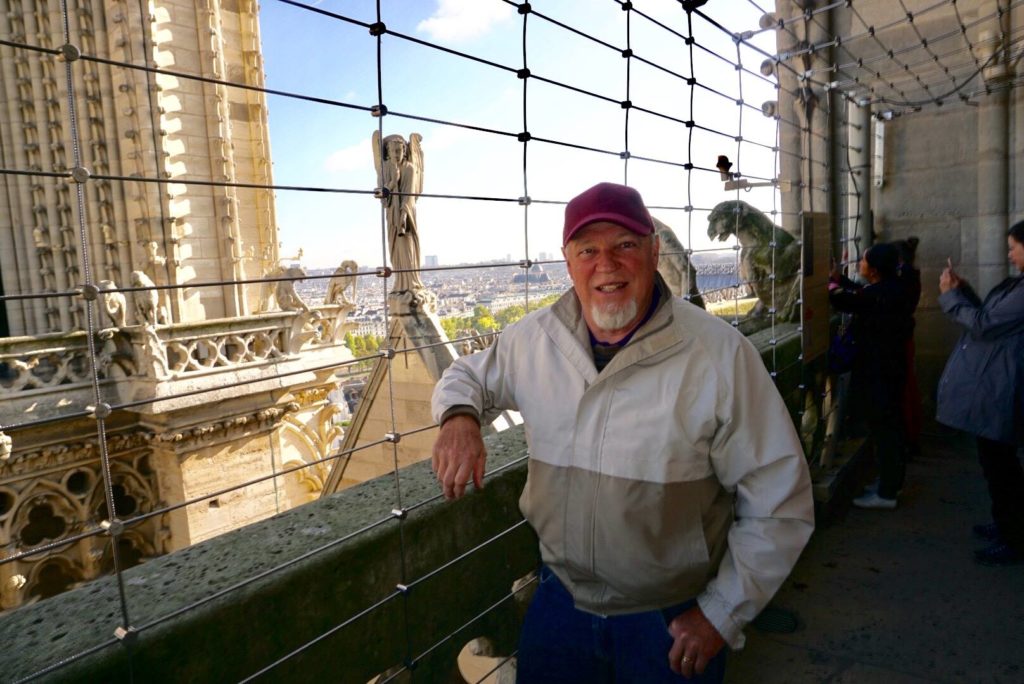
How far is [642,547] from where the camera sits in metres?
1.10

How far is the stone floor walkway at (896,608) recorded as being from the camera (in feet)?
6.00

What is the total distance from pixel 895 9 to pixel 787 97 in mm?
742

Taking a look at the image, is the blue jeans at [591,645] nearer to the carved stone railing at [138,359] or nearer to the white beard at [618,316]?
the white beard at [618,316]

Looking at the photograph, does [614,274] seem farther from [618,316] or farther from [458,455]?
[458,455]

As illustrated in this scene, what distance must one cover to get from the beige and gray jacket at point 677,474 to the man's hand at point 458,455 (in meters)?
0.12

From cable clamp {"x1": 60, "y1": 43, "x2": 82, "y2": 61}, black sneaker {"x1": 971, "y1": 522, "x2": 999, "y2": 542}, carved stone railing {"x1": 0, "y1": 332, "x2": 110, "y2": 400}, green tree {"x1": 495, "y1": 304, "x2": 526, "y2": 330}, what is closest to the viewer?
cable clamp {"x1": 60, "y1": 43, "x2": 82, "y2": 61}

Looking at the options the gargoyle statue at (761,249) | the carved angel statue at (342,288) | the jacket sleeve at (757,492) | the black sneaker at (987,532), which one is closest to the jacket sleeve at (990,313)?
the black sneaker at (987,532)

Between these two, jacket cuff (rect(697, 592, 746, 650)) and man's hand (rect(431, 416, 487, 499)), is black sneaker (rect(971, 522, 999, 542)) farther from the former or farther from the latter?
man's hand (rect(431, 416, 487, 499))

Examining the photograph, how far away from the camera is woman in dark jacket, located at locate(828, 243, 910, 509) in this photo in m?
2.84

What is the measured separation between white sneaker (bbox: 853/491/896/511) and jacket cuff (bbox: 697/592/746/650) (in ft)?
6.87

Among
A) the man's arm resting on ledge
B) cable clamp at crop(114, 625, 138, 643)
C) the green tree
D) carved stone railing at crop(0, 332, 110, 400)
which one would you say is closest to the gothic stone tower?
carved stone railing at crop(0, 332, 110, 400)

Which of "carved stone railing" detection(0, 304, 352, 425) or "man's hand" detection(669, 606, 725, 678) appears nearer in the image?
"man's hand" detection(669, 606, 725, 678)

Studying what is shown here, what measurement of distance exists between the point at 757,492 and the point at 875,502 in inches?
84.8

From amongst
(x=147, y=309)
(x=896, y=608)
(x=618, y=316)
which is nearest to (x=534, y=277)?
(x=618, y=316)
